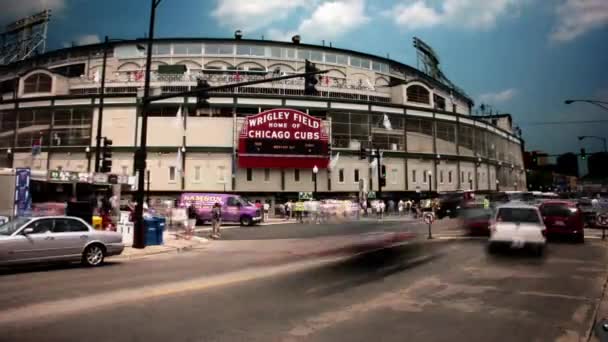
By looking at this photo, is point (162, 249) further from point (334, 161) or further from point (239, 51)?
point (239, 51)

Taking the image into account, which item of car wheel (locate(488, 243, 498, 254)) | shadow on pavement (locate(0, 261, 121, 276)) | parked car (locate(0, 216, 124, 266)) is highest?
parked car (locate(0, 216, 124, 266))

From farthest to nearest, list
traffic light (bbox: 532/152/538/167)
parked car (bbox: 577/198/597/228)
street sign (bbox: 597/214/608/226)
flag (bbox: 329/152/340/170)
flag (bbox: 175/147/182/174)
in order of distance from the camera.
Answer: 1. flag (bbox: 329/152/340/170)
2. flag (bbox: 175/147/182/174)
3. traffic light (bbox: 532/152/538/167)
4. parked car (bbox: 577/198/597/228)
5. street sign (bbox: 597/214/608/226)

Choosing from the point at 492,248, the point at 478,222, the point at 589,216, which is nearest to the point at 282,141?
the point at 478,222

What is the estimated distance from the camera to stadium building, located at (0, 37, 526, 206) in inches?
Result: 1796

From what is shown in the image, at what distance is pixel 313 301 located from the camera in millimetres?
7289

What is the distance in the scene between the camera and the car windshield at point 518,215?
44.5ft

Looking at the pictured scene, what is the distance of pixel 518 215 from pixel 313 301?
9532 millimetres

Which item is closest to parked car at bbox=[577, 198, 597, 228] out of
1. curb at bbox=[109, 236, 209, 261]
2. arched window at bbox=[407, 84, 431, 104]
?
curb at bbox=[109, 236, 209, 261]

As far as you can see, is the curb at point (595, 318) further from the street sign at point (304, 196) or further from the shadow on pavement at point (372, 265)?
the street sign at point (304, 196)

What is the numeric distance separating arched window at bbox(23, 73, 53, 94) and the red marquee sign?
26707 millimetres

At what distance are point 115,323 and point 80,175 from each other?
2160 centimetres

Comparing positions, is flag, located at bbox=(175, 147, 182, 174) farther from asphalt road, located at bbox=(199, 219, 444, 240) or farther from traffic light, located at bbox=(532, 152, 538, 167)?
traffic light, located at bbox=(532, 152, 538, 167)

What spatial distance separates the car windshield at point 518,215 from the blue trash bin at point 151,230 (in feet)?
44.1

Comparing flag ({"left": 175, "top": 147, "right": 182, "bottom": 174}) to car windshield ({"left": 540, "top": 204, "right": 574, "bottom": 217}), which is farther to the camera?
flag ({"left": 175, "top": 147, "right": 182, "bottom": 174})
